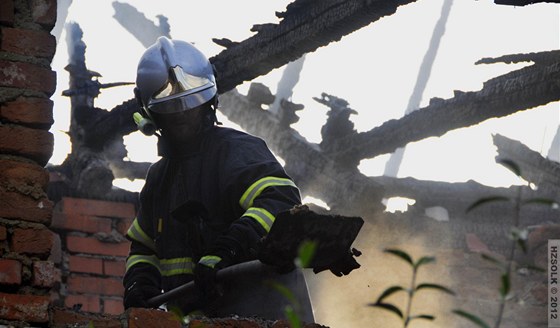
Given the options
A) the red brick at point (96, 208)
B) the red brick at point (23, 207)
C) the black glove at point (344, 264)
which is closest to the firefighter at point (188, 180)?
the black glove at point (344, 264)

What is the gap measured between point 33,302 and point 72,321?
116mm

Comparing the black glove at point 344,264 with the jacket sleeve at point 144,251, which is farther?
the jacket sleeve at point 144,251

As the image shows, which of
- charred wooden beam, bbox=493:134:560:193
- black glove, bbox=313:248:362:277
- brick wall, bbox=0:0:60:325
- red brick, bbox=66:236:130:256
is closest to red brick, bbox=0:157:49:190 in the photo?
brick wall, bbox=0:0:60:325

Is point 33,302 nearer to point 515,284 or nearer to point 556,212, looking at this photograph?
point 515,284

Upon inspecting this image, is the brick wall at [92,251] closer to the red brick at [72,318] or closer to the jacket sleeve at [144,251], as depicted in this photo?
the jacket sleeve at [144,251]

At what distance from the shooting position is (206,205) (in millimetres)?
4570

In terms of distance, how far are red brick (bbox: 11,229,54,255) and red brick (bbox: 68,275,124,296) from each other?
3677mm

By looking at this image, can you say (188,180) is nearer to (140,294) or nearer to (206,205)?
(206,205)

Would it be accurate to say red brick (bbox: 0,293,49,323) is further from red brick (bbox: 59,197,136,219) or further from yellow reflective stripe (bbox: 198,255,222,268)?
red brick (bbox: 59,197,136,219)

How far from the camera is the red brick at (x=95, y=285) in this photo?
22.7 feet

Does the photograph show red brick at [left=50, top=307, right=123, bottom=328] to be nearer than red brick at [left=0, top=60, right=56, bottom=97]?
Yes

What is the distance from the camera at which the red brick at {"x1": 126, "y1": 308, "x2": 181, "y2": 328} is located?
3092 millimetres

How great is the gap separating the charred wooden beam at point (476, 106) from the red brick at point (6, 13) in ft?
9.20

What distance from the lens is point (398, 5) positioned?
5.09 m
